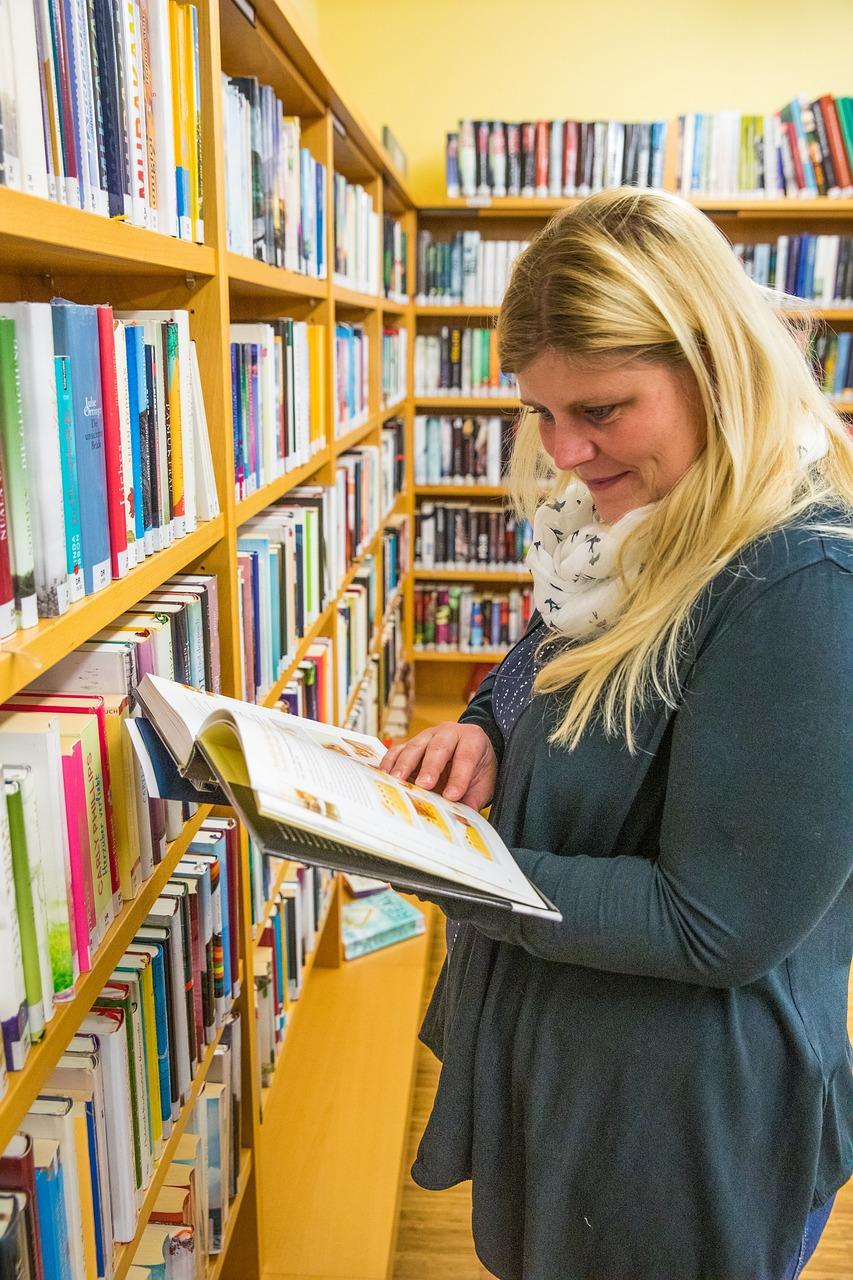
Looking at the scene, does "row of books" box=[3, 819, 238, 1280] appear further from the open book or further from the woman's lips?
the woman's lips

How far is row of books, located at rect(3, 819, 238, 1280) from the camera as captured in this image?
850mm

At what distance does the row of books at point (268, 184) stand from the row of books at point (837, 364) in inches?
92.8

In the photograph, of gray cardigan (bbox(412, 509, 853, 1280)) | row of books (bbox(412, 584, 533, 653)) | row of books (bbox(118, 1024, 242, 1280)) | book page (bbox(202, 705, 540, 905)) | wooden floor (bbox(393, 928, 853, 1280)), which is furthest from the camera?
row of books (bbox(412, 584, 533, 653))

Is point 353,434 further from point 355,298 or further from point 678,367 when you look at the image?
point 678,367

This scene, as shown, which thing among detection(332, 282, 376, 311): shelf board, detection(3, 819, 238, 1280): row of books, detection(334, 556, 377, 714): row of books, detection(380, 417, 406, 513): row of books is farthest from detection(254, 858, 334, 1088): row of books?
detection(380, 417, 406, 513): row of books

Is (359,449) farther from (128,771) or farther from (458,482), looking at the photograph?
(128,771)

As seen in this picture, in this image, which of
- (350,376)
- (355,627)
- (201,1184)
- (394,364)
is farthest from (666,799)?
(394,364)

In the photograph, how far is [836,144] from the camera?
3457 mm

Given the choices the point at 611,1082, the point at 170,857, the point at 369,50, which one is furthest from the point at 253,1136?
the point at 369,50

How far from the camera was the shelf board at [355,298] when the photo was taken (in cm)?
219

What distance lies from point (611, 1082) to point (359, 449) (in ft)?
7.00

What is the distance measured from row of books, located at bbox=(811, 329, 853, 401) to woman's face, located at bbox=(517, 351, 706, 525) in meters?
3.07

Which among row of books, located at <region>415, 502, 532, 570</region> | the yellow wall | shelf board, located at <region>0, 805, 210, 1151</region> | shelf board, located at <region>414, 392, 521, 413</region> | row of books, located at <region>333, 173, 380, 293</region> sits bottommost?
row of books, located at <region>415, 502, 532, 570</region>

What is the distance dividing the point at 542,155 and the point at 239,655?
112 inches
